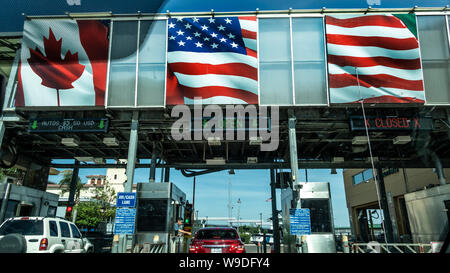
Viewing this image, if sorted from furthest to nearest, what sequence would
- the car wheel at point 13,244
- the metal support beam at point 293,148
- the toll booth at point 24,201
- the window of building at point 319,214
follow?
1. the toll booth at point 24,201
2. the window of building at point 319,214
3. the metal support beam at point 293,148
4. the car wheel at point 13,244

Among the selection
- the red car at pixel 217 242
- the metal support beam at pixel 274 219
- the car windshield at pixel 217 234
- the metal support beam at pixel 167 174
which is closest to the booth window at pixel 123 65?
the car windshield at pixel 217 234

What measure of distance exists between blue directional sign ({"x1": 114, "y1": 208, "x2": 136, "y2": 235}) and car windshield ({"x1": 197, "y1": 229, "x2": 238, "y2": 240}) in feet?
11.2

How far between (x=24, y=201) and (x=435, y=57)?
2210 centimetres

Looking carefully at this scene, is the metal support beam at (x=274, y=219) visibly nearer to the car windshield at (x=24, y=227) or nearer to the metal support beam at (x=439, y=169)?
the metal support beam at (x=439, y=169)

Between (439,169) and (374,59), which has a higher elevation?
(374,59)

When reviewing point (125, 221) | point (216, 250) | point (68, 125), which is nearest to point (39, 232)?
point (125, 221)

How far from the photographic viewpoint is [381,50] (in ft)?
47.0

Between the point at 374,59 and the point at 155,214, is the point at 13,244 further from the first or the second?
the point at 374,59

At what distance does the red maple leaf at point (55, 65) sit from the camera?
1484cm

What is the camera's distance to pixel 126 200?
13.0 metres

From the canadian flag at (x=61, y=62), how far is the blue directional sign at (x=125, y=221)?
5.79 metres

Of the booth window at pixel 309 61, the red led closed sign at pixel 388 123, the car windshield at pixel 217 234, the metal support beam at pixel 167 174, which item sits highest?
the booth window at pixel 309 61
